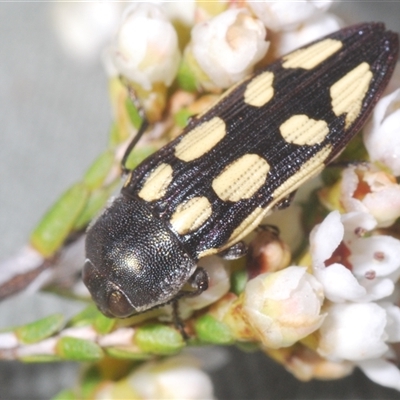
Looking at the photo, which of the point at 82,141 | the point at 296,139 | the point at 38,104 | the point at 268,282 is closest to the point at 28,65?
the point at 38,104

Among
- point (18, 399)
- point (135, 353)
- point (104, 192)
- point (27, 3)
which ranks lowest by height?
point (18, 399)

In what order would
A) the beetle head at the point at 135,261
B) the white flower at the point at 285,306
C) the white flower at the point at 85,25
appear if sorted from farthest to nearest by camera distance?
the white flower at the point at 85,25, the beetle head at the point at 135,261, the white flower at the point at 285,306

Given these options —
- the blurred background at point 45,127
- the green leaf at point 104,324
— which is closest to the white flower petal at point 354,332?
the green leaf at point 104,324

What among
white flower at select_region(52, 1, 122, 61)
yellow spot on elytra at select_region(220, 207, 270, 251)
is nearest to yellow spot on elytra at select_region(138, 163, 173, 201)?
yellow spot on elytra at select_region(220, 207, 270, 251)

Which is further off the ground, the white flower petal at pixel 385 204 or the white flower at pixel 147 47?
the white flower at pixel 147 47

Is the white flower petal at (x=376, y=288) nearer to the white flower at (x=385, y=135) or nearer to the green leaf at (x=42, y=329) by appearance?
the white flower at (x=385, y=135)

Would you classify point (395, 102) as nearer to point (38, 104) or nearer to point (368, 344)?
point (368, 344)
